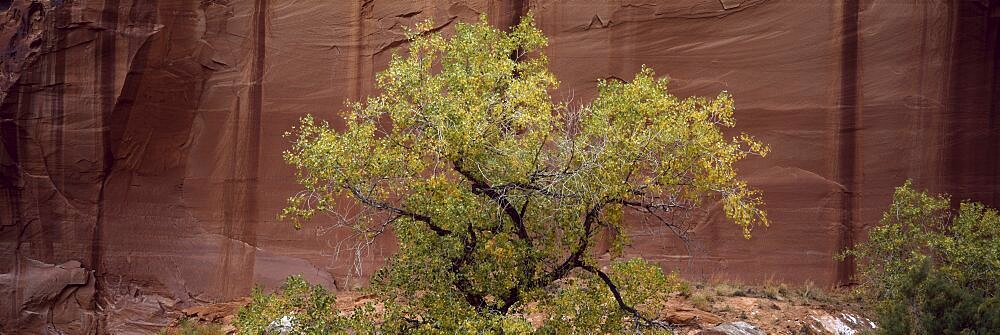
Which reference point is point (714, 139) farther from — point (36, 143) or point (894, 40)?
point (36, 143)

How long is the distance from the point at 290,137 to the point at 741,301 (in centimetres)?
839

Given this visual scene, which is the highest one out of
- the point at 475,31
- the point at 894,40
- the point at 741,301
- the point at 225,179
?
the point at 894,40

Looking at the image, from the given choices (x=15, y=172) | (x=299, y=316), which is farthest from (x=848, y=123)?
(x=15, y=172)

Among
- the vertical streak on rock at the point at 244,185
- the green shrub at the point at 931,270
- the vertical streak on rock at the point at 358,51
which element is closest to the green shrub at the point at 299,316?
the green shrub at the point at 931,270

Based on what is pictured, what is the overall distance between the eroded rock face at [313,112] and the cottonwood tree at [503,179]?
653 centimetres

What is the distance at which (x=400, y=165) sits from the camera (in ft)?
31.6

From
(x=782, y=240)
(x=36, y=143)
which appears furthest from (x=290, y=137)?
(x=782, y=240)

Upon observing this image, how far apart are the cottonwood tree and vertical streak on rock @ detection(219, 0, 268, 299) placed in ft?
25.9

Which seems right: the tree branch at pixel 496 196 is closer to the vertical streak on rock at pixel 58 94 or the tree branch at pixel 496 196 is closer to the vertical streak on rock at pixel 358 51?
the vertical streak on rock at pixel 358 51

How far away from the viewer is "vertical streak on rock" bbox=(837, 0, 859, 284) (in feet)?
54.3

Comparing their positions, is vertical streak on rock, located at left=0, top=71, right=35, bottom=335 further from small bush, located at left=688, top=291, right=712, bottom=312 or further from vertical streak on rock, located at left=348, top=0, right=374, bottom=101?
small bush, located at left=688, top=291, right=712, bottom=312

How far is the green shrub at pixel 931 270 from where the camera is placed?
461 inches

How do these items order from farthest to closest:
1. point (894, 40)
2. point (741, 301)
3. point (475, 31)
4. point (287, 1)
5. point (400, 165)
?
point (287, 1) → point (894, 40) → point (741, 301) → point (475, 31) → point (400, 165)

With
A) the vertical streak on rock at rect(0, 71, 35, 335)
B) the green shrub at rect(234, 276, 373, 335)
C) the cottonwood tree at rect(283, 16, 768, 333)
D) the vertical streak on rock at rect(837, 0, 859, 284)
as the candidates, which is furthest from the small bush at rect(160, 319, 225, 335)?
the vertical streak on rock at rect(837, 0, 859, 284)
